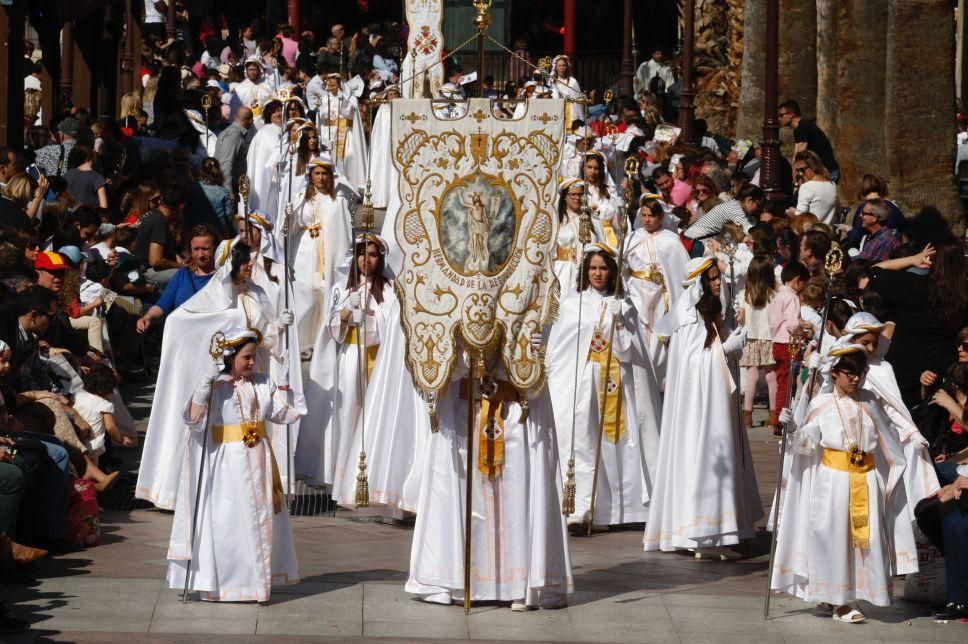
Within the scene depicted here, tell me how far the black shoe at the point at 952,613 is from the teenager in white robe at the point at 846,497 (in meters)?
0.29

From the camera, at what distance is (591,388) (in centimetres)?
1243

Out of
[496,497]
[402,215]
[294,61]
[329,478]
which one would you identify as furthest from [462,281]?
[294,61]

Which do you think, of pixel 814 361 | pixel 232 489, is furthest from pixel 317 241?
pixel 814 361

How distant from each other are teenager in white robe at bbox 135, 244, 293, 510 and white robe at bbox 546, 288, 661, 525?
1.99m

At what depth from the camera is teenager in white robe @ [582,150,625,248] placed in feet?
54.0

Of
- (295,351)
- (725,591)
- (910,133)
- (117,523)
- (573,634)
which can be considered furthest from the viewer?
(910,133)

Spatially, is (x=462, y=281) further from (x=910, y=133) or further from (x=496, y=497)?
(x=910, y=133)

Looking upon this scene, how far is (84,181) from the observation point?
19.0m

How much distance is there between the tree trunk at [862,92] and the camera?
68.4 ft

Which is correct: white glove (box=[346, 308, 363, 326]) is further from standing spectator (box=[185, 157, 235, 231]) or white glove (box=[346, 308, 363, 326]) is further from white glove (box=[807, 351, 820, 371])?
standing spectator (box=[185, 157, 235, 231])

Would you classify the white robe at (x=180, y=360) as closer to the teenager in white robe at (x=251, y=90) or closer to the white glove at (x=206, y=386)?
the white glove at (x=206, y=386)

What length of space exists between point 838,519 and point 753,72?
59.8 ft

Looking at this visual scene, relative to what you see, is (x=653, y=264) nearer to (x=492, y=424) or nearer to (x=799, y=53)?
(x=492, y=424)

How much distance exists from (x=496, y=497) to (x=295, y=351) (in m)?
3.42
